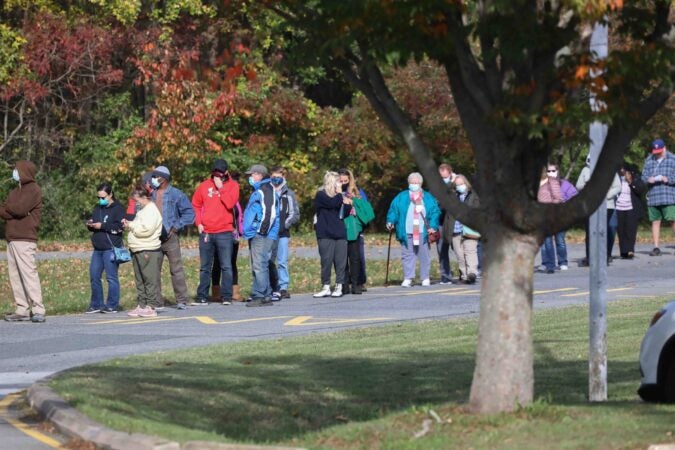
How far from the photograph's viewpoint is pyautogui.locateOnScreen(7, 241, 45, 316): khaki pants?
1953cm

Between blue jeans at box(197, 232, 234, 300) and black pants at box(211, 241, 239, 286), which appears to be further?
black pants at box(211, 241, 239, 286)

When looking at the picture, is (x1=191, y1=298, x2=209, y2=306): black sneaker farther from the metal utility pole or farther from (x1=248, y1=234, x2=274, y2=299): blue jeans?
the metal utility pole

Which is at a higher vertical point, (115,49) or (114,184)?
(115,49)

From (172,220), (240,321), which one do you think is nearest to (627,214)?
(172,220)

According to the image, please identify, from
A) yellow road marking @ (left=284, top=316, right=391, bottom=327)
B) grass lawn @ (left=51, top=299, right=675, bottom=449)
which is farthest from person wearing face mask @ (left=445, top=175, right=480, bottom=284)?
grass lawn @ (left=51, top=299, right=675, bottom=449)

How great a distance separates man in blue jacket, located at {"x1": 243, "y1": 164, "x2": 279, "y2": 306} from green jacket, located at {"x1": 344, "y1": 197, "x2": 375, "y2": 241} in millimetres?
1634

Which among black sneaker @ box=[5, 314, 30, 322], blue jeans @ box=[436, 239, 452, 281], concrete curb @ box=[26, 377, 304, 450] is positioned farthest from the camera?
blue jeans @ box=[436, 239, 452, 281]

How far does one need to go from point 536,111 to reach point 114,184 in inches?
1351

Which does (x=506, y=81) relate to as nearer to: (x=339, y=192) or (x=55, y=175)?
(x=339, y=192)

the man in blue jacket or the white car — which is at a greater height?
the man in blue jacket

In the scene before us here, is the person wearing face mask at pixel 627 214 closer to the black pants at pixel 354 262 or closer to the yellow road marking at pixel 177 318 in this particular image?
the black pants at pixel 354 262

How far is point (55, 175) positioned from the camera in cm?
4319

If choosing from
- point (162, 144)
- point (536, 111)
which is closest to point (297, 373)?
point (536, 111)

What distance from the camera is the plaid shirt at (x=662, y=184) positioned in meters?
27.9
